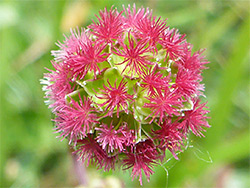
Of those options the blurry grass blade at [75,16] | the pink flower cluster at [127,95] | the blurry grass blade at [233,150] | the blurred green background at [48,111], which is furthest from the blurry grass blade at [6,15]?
the blurry grass blade at [233,150]

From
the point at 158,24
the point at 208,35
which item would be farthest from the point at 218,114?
the point at 158,24

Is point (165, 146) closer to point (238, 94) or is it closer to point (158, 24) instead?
point (158, 24)

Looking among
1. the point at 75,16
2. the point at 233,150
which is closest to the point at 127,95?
the point at 233,150

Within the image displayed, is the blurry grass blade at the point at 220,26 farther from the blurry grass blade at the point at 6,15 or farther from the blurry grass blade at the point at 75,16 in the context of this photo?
the blurry grass blade at the point at 6,15

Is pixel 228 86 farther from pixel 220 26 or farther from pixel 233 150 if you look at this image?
pixel 220 26

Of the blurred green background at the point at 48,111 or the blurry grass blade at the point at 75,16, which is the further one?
the blurry grass blade at the point at 75,16

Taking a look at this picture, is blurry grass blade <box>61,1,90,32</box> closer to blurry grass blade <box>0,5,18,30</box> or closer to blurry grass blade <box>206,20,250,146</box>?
blurry grass blade <box>0,5,18,30</box>

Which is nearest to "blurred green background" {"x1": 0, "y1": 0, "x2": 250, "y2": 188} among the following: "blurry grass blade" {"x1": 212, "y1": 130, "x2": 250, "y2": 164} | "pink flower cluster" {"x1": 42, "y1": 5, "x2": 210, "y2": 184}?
"blurry grass blade" {"x1": 212, "y1": 130, "x2": 250, "y2": 164}
